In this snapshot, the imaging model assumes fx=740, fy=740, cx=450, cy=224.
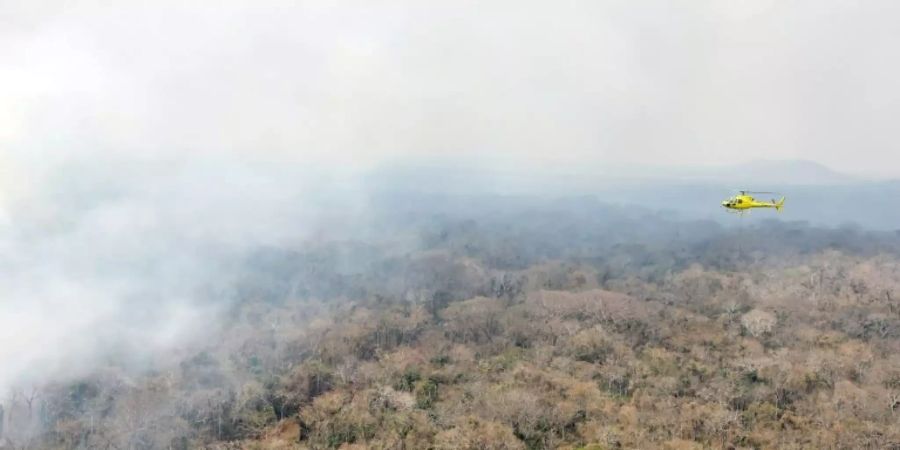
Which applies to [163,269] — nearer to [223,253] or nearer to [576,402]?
[223,253]

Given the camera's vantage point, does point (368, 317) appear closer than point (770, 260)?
Yes

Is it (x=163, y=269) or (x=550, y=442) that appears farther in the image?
(x=163, y=269)

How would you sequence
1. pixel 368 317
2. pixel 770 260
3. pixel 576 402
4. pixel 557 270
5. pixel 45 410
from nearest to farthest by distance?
pixel 576 402 < pixel 45 410 < pixel 368 317 < pixel 557 270 < pixel 770 260

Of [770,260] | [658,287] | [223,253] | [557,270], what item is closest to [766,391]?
[658,287]

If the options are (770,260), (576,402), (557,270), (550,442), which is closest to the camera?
(550,442)

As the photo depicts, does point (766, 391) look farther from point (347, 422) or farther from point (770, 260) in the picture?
point (770, 260)

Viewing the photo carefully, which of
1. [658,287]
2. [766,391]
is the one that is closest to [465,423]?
[766,391]
